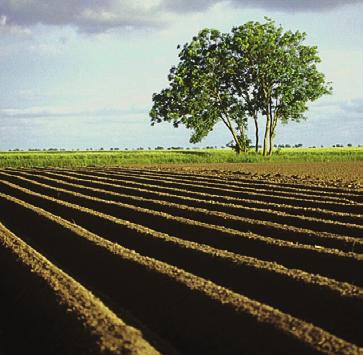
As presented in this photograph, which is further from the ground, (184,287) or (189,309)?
(184,287)

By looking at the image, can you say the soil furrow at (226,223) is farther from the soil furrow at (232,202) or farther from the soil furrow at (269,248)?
the soil furrow at (232,202)

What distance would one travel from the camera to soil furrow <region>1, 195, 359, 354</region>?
15.6 feet

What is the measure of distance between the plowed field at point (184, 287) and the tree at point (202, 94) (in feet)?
113

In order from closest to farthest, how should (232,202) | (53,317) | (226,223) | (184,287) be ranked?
(53,317), (184,287), (226,223), (232,202)

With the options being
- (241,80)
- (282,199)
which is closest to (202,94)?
(241,80)

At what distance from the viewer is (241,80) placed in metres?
46.8

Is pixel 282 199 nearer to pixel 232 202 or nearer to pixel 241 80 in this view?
pixel 232 202

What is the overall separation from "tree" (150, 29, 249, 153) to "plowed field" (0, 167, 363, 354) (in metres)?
34.6

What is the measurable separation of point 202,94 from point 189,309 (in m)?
41.0

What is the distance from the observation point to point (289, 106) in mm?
45062

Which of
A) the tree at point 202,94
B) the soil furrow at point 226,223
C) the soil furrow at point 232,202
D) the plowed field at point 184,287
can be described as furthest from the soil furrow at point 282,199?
the tree at point 202,94

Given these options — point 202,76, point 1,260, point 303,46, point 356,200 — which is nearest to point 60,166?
point 202,76

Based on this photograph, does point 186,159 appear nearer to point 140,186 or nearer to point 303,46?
point 303,46

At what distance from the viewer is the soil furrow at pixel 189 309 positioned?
188 inches
